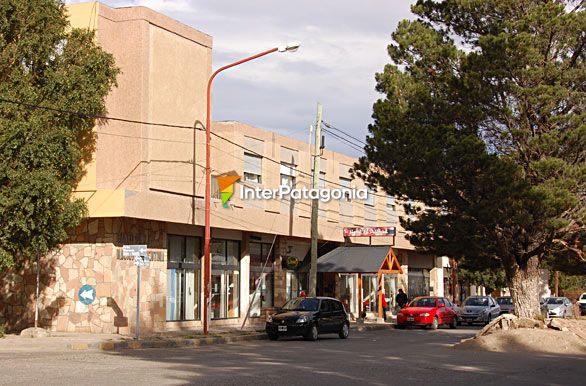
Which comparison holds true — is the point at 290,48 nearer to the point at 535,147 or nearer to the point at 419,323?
the point at 535,147

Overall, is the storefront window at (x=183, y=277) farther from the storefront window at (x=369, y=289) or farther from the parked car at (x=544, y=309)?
the storefront window at (x=369, y=289)

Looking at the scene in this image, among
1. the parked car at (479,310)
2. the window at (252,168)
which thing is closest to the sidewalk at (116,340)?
the window at (252,168)

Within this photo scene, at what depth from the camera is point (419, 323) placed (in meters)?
39.0

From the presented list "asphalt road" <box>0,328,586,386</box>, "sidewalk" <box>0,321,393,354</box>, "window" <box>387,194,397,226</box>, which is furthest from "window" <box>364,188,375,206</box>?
"asphalt road" <box>0,328,586,386</box>

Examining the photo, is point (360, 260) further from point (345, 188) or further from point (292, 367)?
point (292, 367)

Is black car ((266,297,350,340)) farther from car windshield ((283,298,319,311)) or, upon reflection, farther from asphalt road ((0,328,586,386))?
asphalt road ((0,328,586,386))

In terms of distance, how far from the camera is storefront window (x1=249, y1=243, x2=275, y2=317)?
38906mm

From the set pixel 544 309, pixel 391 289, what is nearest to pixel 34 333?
pixel 544 309

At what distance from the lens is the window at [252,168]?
3812 cm

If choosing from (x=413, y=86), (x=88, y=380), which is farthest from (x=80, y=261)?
(x=88, y=380)

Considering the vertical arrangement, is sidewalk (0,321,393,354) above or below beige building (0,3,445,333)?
below

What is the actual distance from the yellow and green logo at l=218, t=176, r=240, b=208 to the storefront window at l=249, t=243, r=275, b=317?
4.69 metres

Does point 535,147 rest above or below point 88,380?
above

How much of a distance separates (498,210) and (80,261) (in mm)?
15035
